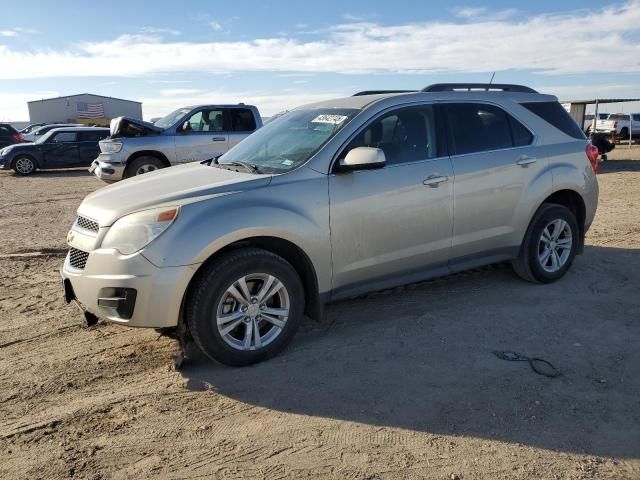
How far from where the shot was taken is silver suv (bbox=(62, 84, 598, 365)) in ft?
11.9

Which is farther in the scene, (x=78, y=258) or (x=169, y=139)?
(x=169, y=139)

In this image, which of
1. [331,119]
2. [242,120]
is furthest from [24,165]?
[331,119]

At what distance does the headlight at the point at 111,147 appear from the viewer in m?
12.1

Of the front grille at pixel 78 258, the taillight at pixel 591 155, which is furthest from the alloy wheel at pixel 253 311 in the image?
the taillight at pixel 591 155

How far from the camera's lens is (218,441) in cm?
306

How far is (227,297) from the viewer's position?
3.80m

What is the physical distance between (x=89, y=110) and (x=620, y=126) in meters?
47.7

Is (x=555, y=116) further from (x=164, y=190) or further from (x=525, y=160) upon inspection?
(x=164, y=190)

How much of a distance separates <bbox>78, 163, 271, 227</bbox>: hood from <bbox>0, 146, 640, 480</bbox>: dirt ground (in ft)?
3.55

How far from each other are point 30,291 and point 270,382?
10.4 feet

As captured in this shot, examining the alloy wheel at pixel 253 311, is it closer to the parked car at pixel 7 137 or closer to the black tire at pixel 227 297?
the black tire at pixel 227 297

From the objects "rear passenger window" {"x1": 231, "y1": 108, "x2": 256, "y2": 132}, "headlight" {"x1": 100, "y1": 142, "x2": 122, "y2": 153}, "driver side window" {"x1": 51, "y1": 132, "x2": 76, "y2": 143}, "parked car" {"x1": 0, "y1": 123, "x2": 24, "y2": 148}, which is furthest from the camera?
"parked car" {"x1": 0, "y1": 123, "x2": 24, "y2": 148}

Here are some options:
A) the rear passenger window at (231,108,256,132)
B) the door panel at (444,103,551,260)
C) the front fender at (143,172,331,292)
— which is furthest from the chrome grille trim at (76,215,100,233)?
the rear passenger window at (231,108,256,132)

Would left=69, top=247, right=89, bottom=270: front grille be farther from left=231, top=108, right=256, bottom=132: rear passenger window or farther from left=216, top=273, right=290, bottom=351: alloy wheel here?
left=231, top=108, right=256, bottom=132: rear passenger window
